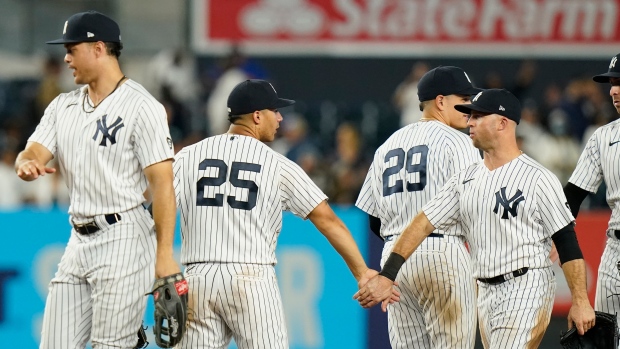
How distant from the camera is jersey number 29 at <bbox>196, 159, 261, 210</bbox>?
6.42 m

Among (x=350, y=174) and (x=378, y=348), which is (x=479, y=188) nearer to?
(x=378, y=348)

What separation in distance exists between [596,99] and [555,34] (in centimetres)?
129

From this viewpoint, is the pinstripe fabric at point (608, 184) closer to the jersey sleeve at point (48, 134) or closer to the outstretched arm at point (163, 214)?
the outstretched arm at point (163, 214)

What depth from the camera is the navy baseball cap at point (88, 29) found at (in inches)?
245

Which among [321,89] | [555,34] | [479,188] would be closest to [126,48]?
[321,89]

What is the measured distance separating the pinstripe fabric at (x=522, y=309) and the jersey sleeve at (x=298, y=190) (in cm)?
115

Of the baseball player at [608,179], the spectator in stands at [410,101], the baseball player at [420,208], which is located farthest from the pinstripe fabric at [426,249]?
the spectator in stands at [410,101]

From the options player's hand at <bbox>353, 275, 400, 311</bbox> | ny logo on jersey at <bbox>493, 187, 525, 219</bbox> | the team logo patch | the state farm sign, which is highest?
the state farm sign

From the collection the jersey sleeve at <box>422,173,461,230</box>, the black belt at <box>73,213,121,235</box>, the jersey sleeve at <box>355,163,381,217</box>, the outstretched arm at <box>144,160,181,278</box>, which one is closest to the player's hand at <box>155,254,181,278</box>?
the outstretched arm at <box>144,160,181,278</box>

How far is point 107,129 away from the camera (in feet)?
20.3

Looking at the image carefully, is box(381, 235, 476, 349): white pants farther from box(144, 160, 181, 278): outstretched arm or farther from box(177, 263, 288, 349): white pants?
box(144, 160, 181, 278): outstretched arm

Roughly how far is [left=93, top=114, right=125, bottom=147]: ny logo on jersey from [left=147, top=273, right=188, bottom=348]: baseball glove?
790 millimetres

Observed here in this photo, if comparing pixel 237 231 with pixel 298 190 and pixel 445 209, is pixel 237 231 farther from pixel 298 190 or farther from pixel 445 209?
pixel 445 209

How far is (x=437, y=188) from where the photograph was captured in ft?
24.1
